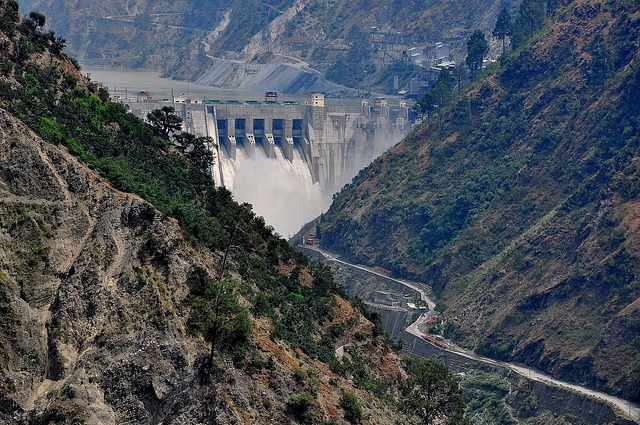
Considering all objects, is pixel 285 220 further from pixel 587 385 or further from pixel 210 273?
pixel 210 273

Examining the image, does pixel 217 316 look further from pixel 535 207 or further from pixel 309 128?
pixel 309 128

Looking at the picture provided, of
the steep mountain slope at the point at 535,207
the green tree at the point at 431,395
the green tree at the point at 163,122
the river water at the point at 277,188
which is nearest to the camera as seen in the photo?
the green tree at the point at 431,395

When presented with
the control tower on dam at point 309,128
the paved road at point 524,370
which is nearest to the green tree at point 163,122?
the paved road at point 524,370

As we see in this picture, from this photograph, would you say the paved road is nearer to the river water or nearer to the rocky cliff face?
the river water

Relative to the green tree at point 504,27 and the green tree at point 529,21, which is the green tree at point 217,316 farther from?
the green tree at point 504,27

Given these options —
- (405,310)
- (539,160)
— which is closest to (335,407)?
(405,310)

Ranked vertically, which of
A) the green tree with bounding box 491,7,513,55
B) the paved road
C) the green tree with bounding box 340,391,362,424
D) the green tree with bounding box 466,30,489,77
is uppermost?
the green tree with bounding box 491,7,513,55

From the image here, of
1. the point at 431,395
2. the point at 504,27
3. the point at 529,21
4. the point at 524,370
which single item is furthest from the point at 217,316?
the point at 504,27

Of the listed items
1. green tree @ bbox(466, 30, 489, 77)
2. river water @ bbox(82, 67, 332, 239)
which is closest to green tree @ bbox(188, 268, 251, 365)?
river water @ bbox(82, 67, 332, 239)
